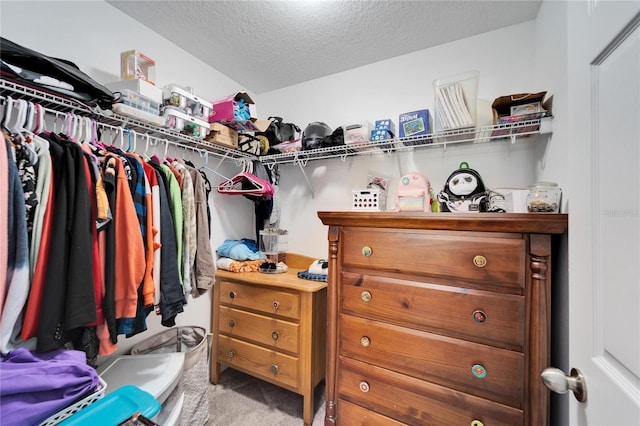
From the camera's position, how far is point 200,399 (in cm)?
145

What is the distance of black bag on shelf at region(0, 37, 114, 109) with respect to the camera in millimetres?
896

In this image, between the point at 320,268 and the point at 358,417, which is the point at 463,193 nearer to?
the point at 320,268

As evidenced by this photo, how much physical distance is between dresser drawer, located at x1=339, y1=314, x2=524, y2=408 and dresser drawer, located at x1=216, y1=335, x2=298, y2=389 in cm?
53

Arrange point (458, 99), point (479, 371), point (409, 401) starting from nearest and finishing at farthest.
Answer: point (479, 371) < point (409, 401) < point (458, 99)

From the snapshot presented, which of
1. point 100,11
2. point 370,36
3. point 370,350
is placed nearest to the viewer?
point 370,350

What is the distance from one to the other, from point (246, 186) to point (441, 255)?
1482mm

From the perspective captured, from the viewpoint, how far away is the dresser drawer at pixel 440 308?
951 mm

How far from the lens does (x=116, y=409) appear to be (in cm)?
71

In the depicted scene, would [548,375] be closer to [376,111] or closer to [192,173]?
[192,173]

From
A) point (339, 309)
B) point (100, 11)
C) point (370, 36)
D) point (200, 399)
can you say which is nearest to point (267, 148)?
point (370, 36)

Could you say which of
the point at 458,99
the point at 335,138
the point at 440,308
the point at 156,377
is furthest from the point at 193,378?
the point at 458,99

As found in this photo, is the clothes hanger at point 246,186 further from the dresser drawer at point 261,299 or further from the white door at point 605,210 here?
the white door at point 605,210

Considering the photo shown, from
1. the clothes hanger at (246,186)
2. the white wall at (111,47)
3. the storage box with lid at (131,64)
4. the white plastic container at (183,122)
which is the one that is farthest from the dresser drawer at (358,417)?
the storage box with lid at (131,64)

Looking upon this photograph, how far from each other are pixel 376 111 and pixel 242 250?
4.80 ft
